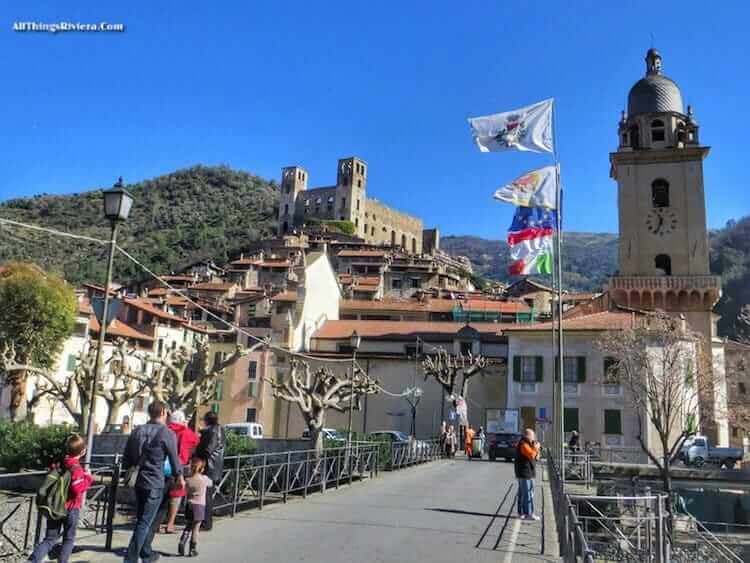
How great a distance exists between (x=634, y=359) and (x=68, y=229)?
15766cm

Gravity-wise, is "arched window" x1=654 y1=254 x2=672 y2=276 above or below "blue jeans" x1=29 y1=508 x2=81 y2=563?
above

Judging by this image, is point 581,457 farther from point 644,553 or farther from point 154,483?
point 154,483

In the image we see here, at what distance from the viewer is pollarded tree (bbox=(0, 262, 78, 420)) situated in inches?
1507

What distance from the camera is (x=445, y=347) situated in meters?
48.1

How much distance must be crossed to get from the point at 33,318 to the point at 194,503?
3448cm

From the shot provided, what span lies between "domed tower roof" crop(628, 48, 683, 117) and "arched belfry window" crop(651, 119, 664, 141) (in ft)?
2.61

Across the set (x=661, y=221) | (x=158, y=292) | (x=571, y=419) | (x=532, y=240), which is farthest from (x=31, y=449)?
(x=158, y=292)

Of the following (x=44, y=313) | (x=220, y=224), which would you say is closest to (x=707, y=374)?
(x=44, y=313)

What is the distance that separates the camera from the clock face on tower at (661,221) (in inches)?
1857

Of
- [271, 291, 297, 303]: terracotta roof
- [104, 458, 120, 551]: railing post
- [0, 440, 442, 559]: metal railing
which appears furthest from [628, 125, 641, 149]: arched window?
[104, 458, 120, 551]: railing post

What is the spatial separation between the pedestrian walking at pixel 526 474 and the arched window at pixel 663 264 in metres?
Answer: 37.4

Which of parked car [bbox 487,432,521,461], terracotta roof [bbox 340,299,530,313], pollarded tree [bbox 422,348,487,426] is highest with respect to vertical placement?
terracotta roof [bbox 340,299,530,313]

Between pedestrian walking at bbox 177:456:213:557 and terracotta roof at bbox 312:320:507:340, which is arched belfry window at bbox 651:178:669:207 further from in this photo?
pedestrian walking at bbox 177:456:213:557

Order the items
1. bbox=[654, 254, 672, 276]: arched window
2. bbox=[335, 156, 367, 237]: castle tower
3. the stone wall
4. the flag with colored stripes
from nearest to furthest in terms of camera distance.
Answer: the flag with colored stripes
bbox=[654, 254, 672, 276]: arched window
bbox=[335, 156, 367, 237]: castle tower
the stone wall
